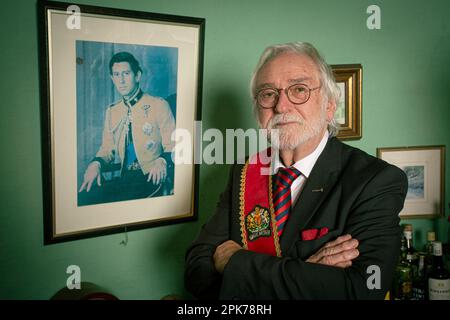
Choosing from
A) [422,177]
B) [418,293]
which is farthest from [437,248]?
[422,177]

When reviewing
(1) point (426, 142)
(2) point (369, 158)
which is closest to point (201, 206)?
(2) point (369, 158)

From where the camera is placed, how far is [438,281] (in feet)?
6.09

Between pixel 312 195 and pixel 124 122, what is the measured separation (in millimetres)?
765

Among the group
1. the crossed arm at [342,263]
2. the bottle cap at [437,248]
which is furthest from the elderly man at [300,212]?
the bottle cap at [437,248]

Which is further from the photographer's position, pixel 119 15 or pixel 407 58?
pixel 407 58

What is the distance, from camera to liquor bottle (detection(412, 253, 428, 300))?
6.26ft

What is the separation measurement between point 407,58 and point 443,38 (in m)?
0.25

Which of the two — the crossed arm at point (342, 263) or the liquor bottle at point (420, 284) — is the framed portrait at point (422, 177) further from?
the crossed arm at point (342, 263)

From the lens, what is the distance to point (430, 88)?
7.18 ft

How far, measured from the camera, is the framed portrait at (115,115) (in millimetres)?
1416

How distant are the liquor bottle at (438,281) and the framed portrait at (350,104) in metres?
0.64

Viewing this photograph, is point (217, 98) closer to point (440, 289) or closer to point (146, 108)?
point (146, 108)

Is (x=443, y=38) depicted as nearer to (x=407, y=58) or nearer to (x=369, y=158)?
(x=407, y=58)

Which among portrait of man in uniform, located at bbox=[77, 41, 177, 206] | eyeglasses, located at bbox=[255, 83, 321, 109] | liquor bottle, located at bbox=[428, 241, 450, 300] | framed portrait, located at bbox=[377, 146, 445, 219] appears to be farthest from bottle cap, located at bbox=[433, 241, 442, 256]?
portrait of man in uniform, located at bbox=[77, 41, 177, 206]
